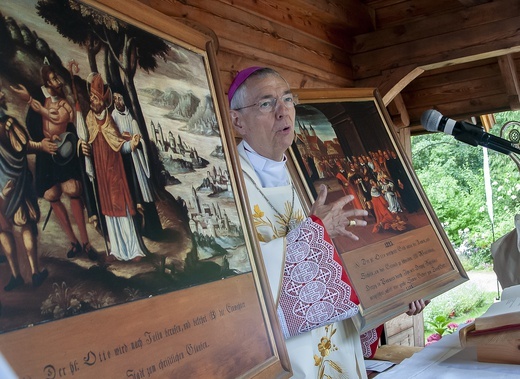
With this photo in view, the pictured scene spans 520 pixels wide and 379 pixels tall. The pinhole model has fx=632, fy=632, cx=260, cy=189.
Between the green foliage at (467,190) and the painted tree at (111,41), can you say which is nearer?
the painted tree at (111,41)

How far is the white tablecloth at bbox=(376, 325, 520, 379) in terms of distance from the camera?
145 cm

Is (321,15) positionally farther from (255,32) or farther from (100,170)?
(100,170)

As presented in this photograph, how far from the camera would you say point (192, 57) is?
5.60 feet

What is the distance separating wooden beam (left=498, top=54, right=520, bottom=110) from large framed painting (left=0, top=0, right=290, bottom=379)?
469 centimetres

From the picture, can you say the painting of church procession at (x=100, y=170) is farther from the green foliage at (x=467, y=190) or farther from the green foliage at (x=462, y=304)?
the green foliage at (x=467, y=190)

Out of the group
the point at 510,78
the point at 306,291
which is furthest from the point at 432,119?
the point at 510,78

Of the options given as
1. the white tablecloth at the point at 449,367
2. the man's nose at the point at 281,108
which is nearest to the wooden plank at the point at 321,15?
the man's nose at the point at 281,108

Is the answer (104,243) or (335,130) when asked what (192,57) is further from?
(335,130)

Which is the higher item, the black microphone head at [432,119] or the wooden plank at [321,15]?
the wooden plank at [321,15]

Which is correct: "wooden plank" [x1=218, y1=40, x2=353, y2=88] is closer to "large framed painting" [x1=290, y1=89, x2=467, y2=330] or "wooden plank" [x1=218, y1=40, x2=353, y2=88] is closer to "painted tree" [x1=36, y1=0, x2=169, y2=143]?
"large framed painting" [x1=290, y1=89, x2=467, y2=330]

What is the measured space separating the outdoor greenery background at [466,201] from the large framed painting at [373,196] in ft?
32.8

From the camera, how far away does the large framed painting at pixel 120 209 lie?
1088mm

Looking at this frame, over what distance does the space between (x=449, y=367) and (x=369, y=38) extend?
4129 millimetres

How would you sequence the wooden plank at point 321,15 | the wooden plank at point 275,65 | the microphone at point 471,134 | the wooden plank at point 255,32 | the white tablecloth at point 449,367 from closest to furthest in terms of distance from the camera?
the white tablecloth at point 449,367, the microphone at point 471,134, the wooden plank at point 255,32, the wooden plank at point 275,65, the wooden plank at point 321,15
